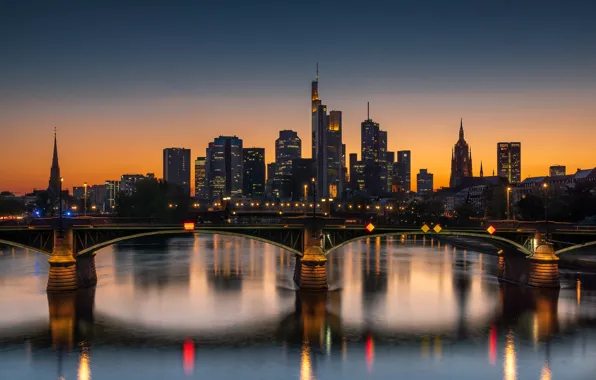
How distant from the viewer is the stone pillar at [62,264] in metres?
71.1

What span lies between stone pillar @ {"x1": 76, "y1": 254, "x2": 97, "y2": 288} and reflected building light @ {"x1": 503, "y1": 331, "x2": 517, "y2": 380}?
44.2 metres

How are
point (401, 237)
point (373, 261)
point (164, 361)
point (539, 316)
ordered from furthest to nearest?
point (401, 237)
point (373, 261)
point (539, 316)
point (164, 361)

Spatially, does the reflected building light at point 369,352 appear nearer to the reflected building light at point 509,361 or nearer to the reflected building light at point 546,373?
the reflected building light at point 509,361

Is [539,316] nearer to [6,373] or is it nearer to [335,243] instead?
[335,243]

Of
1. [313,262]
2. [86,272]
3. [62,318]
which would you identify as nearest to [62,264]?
[86,272]

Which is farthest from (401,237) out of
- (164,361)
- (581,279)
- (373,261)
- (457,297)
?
(164,361)

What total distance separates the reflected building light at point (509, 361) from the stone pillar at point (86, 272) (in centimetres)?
4417

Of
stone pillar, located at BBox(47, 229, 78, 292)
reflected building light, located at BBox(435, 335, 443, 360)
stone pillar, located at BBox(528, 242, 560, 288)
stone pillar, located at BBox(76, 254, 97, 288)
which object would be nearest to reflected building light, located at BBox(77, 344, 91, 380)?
reflected building light, located at BBox(435, 335, 443, 360)

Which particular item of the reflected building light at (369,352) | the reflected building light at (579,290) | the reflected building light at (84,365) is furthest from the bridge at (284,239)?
the reflected building light at (84,365)

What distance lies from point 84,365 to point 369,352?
61.4 feet

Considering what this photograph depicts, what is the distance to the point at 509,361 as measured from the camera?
46406mm

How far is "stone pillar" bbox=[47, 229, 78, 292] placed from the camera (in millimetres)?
71125

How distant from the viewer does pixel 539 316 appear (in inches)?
2422

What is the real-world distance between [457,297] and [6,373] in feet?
147
